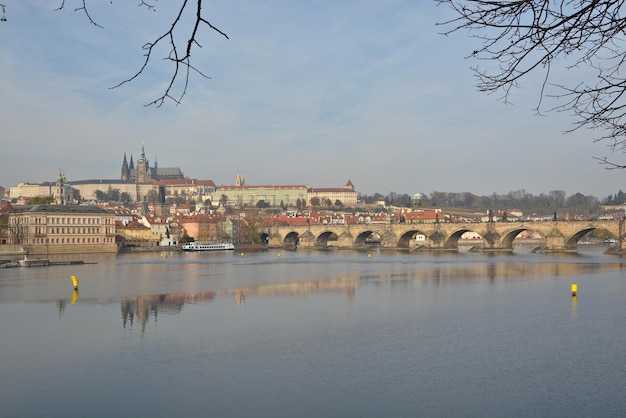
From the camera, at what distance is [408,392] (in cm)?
1020

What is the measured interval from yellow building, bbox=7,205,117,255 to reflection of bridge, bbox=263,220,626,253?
20.2 metres

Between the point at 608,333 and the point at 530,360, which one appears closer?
the point at 530,360

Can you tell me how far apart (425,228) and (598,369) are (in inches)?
1995

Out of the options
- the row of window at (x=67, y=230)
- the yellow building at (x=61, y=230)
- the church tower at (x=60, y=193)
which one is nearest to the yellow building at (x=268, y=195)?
the church tower at (x=60, y=193)

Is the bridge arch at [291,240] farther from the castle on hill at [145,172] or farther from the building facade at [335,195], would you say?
the castle on hill at [145,172]

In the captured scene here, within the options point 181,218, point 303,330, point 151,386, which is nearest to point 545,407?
point 151,386

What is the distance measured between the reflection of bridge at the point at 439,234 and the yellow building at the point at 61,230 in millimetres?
20230

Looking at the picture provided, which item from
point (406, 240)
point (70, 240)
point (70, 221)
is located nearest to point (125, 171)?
point (406, 240)

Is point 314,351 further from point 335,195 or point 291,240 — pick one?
point 335,195

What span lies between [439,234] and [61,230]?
98.6 ft

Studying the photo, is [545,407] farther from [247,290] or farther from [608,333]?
[247,290]

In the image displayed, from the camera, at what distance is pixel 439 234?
62312 millimetres

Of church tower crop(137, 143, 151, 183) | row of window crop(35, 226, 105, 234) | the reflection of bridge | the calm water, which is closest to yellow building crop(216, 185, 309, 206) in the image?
church tower crop(137, 143, 151, 183)

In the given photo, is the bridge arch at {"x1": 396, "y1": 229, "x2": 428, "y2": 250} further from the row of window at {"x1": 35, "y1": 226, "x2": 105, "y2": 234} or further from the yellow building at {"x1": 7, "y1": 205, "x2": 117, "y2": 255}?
the row of window at {"x1": 35, "y1": 226, "x2": 105, "y2": 234}
